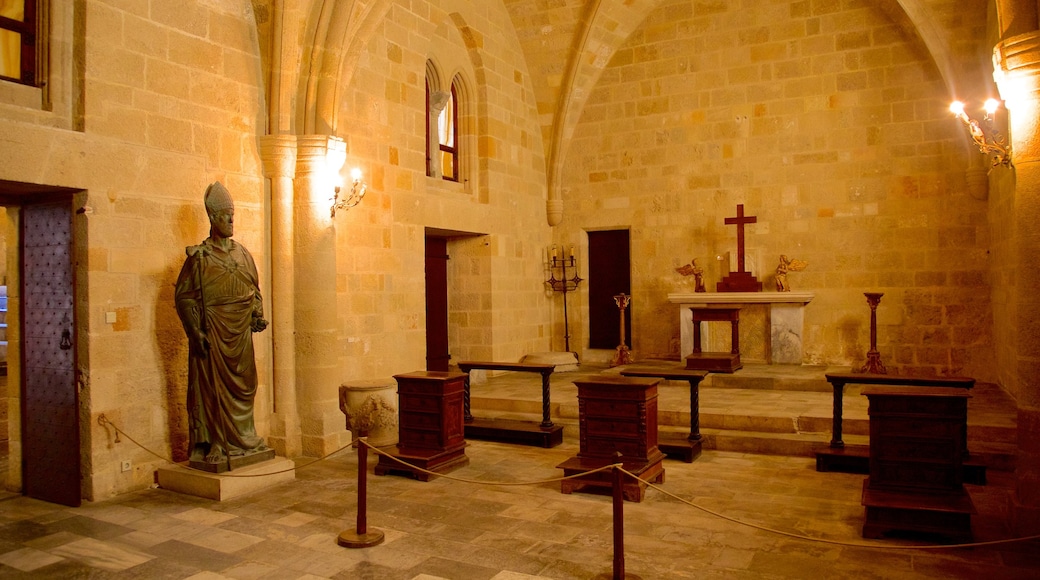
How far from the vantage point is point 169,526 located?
15.5 ft

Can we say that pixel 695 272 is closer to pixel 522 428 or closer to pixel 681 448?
pixel 522 428

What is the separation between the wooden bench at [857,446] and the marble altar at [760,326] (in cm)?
336

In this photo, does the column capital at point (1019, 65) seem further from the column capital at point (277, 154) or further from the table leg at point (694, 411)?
the column capital at point (277, 154)

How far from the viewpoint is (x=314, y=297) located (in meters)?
6.72

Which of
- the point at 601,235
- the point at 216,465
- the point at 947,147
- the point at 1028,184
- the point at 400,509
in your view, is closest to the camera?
the point at 1028,184

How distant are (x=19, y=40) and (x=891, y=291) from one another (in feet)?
31.9

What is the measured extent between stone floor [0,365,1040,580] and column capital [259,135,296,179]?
2.80 m

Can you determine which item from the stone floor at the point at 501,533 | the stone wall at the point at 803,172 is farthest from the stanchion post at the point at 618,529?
the stone wall at the point at 803,172

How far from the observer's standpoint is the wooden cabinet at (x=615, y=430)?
5.28m

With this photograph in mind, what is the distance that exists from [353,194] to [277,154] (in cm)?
89

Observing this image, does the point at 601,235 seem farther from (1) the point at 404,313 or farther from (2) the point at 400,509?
(2) the point at 400,509

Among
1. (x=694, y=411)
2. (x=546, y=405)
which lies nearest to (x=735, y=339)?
(x=694, y=411)

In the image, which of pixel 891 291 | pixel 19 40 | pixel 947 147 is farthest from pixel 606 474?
pixel 947 147

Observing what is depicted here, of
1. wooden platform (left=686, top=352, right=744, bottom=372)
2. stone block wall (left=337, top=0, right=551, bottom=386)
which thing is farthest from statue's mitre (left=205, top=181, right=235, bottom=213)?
wooden platform (left=686, top=352, right=744, bottom=372)
